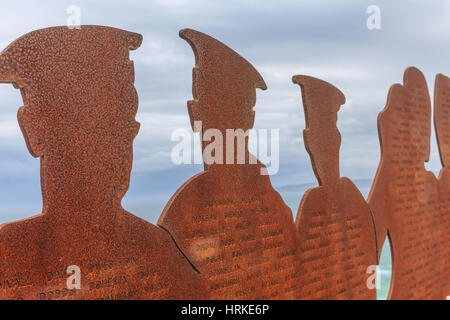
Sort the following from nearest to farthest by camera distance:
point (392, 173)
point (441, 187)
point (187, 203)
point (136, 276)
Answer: point (136, 276), point (187, 203), point (392, 173), point (441, 187)

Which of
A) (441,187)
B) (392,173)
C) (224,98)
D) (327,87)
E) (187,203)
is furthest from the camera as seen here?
(441,187)

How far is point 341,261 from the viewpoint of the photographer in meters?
2.29

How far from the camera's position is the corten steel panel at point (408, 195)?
262 centimetres

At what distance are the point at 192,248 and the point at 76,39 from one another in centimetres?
76

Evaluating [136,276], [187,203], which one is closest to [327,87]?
[187,203]

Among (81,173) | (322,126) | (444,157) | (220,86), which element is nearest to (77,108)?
(81,173)

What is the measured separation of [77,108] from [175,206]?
0.45m

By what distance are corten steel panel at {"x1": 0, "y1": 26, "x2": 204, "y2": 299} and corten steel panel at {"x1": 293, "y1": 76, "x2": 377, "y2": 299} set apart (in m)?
0.80

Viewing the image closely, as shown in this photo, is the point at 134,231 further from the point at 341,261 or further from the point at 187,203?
the point at 341,261

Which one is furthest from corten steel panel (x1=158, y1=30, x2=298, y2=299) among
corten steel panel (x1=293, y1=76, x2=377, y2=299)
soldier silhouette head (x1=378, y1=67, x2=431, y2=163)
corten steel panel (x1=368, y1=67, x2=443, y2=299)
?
soldier silhouette head (x1=378, y1=67, x2=431, y2=163)

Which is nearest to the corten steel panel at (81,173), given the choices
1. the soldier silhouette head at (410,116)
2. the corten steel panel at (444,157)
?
the soldier silhouette head at (410,116)

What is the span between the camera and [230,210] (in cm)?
176

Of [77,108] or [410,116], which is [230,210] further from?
[410,116]

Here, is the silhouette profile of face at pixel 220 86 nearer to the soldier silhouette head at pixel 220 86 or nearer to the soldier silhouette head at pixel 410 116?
the soldier silhouette head at pixel 220 86
